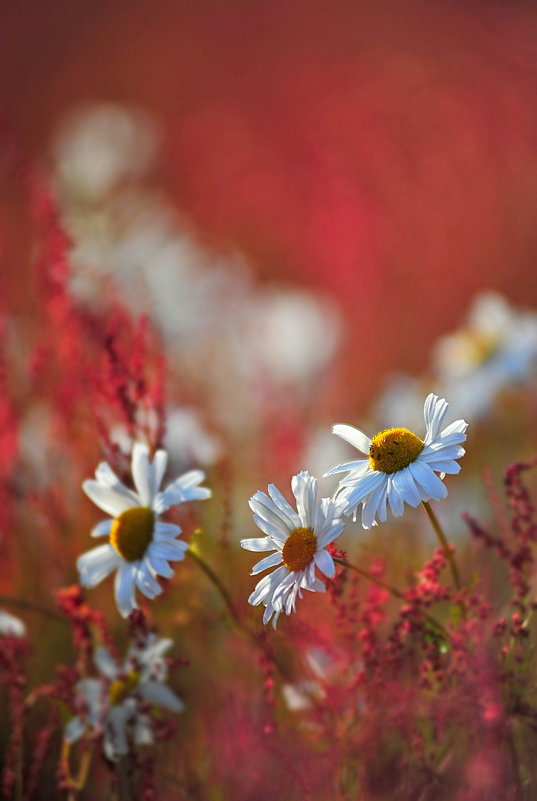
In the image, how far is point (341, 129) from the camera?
329 cm

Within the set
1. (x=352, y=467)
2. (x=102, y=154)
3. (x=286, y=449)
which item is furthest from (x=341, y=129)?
(x=352, y=467)

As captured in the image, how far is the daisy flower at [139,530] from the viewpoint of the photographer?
82 cm

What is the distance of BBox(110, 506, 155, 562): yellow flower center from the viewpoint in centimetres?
86

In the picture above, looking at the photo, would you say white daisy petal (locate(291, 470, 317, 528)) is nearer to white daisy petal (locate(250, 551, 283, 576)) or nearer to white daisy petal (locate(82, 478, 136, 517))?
white daisy petal (locate(250, 551, 283, 576))

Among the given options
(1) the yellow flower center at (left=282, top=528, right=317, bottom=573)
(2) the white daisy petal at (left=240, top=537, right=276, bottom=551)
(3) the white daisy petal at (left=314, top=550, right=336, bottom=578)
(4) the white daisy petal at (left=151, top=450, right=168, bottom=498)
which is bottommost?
(3) the white daisy petal at (left=314, top=550, right=336, bottom=578)

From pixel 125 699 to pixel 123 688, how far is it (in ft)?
0.06


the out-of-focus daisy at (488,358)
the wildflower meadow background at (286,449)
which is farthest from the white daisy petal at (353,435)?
the out-of-focus daisy at (488,358)

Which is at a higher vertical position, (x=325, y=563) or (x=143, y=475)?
(x=143, y=475)

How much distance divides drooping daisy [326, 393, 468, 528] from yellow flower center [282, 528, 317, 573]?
0.04 meters

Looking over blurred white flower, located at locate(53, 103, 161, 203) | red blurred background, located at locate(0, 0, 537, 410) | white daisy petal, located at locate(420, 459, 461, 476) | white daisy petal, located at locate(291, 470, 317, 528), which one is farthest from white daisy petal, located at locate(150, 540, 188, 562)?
blurred white flower, located at locate(53, 103, 161, 203)

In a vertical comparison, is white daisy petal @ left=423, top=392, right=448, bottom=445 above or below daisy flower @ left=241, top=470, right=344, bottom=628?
above

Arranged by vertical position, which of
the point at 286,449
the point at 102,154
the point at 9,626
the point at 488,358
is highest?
the point at 102,154

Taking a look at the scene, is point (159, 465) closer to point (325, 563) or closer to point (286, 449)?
point (325, 563)

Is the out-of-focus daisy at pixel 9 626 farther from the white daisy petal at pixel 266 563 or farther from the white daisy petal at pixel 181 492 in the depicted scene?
the white daisy petal at pixel 266 563
